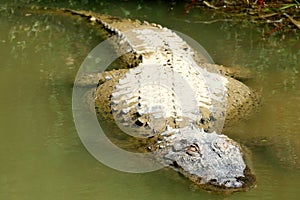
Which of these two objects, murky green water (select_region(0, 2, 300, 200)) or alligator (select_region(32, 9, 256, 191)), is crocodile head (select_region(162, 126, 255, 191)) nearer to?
alligator (select_region(32, 9, 256, 191))

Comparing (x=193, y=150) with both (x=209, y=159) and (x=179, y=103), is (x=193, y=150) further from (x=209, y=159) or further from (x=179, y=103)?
(x=179, y=103)

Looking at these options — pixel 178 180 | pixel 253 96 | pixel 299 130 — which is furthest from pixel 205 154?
pixel 253 96

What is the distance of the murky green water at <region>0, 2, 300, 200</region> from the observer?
4.27 metres

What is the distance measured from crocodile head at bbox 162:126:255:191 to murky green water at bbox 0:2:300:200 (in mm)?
104

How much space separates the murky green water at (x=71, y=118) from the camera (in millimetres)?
4270

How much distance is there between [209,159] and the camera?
15.0 ft

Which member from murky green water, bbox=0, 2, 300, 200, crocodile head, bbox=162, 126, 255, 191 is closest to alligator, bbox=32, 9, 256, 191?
crocodile head, bbox=162, 126, 255, 191

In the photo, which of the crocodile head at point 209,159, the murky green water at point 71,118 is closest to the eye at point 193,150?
the crocodile head at point 209,159

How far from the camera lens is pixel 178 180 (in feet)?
14.7

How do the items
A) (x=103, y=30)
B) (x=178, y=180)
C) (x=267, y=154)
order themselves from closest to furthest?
1. (x=178, y=180)
2. (x=267, y=154)
3. (x=103, y=30)

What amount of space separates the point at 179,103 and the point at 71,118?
0.97 m

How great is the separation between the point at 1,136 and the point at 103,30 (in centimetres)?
288

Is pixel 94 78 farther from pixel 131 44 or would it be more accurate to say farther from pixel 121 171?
pixel 121 171

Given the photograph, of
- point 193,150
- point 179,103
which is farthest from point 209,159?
point 179,103
